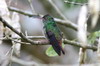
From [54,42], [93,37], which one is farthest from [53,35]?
[93,37]

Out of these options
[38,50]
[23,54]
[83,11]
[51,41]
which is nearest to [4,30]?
[51,41]

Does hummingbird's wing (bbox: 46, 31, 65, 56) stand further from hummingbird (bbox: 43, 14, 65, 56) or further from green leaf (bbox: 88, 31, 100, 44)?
green leaf (bbox: 88, 31, 100, 44)

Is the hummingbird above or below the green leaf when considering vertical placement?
above

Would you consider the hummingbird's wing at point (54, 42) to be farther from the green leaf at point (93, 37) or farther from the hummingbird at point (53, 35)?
the green leaf at point (93, 37)

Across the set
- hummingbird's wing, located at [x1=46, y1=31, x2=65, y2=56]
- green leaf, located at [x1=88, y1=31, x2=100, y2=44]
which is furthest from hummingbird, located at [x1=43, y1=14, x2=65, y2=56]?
green leaf, located at [x1=88, y1=31, x2=100, y2=44]

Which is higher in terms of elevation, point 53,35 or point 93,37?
point 53,35

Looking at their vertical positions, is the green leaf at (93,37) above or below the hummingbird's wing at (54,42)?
below

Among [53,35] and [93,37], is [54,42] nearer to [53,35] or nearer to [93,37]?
[53,35]

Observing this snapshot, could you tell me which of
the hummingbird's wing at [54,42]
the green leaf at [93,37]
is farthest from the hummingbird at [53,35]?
the green leaf at [93,37]
